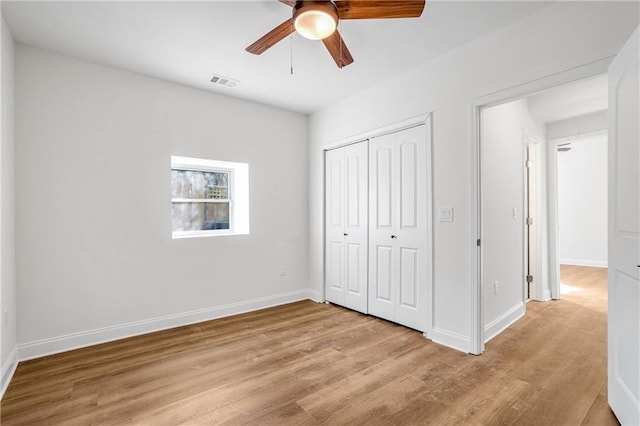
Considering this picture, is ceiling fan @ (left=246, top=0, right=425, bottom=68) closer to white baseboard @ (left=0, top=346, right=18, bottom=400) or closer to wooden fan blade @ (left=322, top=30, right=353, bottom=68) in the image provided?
wooden fan blade @ (left=322, top=30, right=353, bottom=68)

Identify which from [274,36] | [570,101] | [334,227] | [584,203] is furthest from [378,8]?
[584,203]

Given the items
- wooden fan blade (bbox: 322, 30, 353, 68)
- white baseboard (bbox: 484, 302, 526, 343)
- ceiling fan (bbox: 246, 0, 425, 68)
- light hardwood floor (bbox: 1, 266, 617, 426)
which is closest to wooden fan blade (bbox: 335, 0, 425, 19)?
ceiling fan (bbox: 246, 0, 425, 68)

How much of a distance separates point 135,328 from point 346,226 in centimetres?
262

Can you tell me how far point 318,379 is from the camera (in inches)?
88.4

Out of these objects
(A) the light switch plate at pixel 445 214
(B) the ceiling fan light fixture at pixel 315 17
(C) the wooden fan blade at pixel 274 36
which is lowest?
(A) the light switch plate at pixel 445 214

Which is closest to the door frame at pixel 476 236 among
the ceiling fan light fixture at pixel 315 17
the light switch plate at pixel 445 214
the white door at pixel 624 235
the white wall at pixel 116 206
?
the light switch plate at pixel 445 214

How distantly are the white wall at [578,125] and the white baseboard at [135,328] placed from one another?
14.5 ft

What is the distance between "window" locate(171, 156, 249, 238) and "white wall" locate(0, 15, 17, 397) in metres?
1.32

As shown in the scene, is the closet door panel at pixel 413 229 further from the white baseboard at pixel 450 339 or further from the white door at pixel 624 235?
the white door at pixel 624 235

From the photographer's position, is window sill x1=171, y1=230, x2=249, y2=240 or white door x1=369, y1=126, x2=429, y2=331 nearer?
white door x1=369, y1=126, x2=429, y2=331

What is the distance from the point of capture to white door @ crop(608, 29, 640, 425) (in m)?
1.58

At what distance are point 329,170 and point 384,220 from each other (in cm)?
122

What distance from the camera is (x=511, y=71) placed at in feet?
7.95

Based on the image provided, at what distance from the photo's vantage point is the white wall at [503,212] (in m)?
3.03
